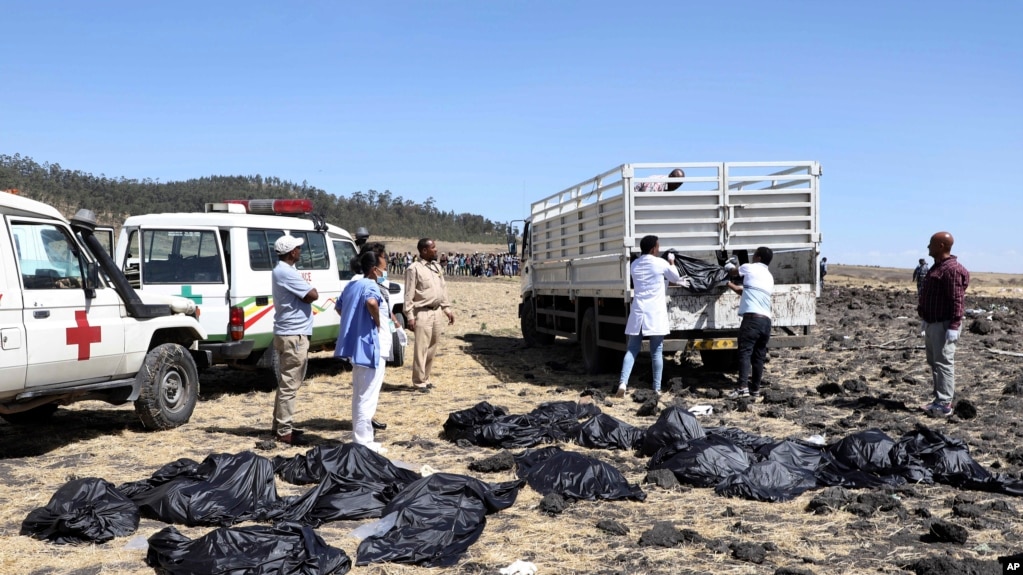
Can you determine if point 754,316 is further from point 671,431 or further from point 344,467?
point 344,467

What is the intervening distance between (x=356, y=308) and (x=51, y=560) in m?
2.88

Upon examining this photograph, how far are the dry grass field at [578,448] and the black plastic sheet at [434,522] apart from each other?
8 cm

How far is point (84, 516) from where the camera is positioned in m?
4.71

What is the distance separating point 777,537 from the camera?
4762 millimetres

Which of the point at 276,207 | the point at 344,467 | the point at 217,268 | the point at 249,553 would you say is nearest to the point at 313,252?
the point at 276,207

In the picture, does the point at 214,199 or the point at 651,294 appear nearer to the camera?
the point at 651,294

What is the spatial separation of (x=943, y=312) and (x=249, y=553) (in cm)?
692

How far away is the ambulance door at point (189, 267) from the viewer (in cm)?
903

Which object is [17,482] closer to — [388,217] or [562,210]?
[562,210]

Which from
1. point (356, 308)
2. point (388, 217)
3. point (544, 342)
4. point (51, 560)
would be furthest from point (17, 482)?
point (388, 217)

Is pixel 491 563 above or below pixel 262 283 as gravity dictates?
below

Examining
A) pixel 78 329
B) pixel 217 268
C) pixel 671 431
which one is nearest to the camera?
pixel 671 431

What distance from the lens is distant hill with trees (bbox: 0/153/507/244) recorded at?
63.6m

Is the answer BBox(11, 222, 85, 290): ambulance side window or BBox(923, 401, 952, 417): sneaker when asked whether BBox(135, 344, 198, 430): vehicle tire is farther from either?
BBox(923, 401, 952, 417): sneaker
